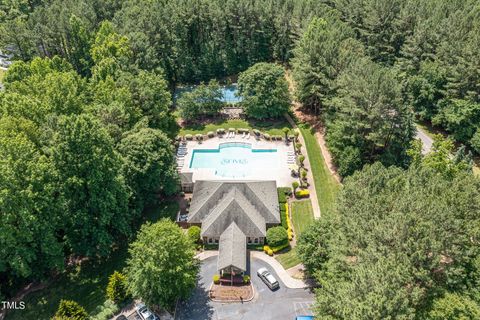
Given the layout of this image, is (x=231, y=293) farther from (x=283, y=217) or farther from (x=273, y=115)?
(x=273, y=115)

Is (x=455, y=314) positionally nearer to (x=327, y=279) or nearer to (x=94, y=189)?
(x=327, y=279)

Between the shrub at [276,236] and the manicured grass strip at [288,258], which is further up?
the shrub at [276,236]

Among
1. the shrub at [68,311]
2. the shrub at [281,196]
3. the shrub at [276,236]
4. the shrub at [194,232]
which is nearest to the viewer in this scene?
the shrub at [68,311]

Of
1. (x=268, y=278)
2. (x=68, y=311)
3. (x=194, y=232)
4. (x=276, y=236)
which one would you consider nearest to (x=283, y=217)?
(x=276, y=236)

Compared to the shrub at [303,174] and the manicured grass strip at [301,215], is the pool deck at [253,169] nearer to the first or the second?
the shrub at [303,174]

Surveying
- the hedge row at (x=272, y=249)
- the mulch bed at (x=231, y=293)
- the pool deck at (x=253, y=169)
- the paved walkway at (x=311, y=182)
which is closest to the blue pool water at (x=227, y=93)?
the pool deck at (x=253, y=169)

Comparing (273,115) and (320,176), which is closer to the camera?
(320,176)

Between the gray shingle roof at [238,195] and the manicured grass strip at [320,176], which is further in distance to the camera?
the manicured grass strip at [320,176]
